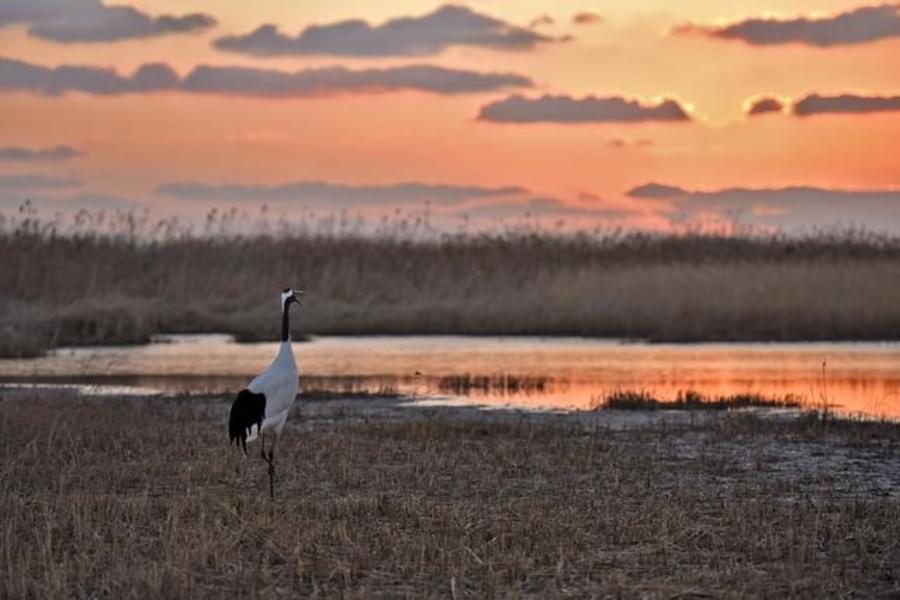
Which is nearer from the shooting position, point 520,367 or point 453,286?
point 520,367

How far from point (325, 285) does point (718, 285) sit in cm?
954

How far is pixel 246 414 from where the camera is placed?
1162 centimetres

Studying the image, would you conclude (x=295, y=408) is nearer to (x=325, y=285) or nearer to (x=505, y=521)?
(x=505, y=521)

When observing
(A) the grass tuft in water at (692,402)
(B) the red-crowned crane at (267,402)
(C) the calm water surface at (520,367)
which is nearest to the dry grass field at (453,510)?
(B) the red-crowned crane at (267,402)

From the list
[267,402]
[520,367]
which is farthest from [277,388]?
[520,367]

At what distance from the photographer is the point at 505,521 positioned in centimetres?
998

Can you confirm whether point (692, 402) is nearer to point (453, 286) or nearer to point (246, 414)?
point (246, 414)

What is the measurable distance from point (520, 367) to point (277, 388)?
43.3ft

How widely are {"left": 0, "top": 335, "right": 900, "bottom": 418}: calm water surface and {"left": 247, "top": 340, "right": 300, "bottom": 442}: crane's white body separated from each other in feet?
24.9

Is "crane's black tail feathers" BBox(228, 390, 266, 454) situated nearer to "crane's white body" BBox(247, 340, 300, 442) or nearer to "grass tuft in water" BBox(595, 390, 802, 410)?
"crane's white body" BBox(247, 340, 300, 442)

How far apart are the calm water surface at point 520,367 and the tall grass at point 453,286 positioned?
1.25 metres

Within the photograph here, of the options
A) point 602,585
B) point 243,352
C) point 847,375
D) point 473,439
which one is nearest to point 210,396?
point 473,439

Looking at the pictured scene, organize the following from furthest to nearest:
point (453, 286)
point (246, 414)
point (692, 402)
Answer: point (453, 286), point (692, 402), point (246, 414)

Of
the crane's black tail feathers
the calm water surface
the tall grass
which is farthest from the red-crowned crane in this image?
the tall grass
